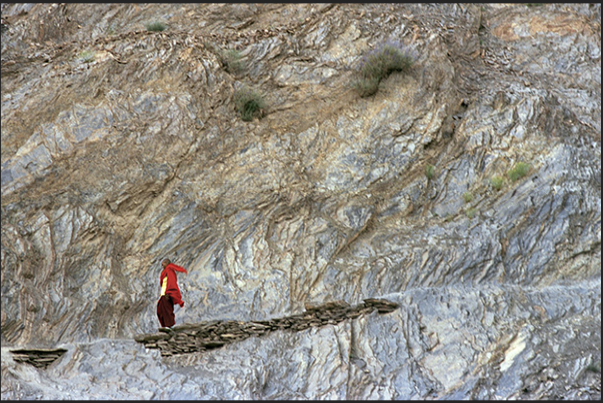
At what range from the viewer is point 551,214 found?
1169 centimetres

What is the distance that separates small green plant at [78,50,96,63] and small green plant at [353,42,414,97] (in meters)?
5.00

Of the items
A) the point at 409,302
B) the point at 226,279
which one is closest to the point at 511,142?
the point at 409,302

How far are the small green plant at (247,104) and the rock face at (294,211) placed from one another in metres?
0.17

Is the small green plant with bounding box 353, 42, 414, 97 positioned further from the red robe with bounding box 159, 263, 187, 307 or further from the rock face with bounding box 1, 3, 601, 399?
the red robe with bounding box 159, 263, 187, 307

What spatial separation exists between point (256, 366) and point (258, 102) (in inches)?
202

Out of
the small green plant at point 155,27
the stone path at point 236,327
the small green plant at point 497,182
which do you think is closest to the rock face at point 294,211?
the small green plant at point 497,182

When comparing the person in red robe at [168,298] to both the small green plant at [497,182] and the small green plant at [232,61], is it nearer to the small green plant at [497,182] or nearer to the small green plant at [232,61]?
the small green plant at [232,61]

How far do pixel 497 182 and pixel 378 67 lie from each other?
324 cm

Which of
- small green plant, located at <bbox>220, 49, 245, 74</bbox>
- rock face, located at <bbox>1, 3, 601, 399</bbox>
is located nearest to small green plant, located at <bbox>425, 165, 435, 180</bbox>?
rock face, located at <bbox>1, 3, 601, 399</bbox>

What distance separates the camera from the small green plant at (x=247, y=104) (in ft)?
41.1

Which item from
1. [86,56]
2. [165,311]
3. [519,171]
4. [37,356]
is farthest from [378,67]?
[37,356]

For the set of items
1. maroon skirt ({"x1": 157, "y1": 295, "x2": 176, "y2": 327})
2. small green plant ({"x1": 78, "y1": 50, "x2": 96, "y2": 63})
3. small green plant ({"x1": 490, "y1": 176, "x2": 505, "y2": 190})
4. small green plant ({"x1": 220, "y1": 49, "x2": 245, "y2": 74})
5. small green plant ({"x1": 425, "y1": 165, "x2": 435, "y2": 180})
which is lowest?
maroon skirt ({"x1": 157, "y1": 295, "x2": 176, "y2": 327})

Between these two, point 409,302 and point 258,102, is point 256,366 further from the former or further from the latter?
point 258,102

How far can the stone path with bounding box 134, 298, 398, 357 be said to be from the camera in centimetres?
1023
